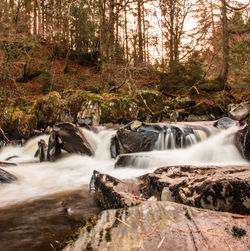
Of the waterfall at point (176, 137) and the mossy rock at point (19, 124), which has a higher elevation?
the mossy rock at point (19, 124)

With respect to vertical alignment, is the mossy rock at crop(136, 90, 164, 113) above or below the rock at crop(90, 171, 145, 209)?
above

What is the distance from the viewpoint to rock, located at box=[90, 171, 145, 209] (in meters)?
2.45

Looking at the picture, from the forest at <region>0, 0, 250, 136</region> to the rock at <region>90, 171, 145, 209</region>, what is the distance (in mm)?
5122

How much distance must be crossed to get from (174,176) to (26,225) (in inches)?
80.0

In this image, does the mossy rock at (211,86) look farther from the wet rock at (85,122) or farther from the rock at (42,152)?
the rock at (42,152)

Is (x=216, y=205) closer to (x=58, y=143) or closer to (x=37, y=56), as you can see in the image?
(x=58, y=143)

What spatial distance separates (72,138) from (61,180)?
6.80ft

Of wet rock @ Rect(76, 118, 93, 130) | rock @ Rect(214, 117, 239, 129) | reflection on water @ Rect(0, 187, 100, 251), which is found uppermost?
wet rock @ Rect(76, 118, 93, 130)

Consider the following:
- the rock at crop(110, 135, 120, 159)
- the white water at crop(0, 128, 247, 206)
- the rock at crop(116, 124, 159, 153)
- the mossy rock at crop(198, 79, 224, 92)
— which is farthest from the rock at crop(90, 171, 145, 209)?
the mossy rock at crop(198, 79, 224, 92)

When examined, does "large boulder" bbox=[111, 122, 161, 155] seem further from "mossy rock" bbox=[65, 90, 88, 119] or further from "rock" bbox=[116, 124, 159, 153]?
"mossy rock" bbox=[65, 90, 88, 119]

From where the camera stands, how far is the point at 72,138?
6.99m

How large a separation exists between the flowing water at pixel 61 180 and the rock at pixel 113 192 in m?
0.23

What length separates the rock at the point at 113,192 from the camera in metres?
2.45

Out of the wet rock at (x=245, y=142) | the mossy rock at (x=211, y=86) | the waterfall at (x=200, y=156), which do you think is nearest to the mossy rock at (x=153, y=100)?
the waterfall at (x=200, y=156)
